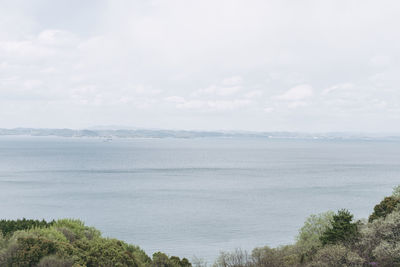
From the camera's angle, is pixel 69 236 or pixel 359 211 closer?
pixel 69 236

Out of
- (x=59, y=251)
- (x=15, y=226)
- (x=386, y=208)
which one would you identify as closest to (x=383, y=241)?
(x=386, y=208)

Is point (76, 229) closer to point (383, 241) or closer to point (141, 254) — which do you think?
point (141, 254)

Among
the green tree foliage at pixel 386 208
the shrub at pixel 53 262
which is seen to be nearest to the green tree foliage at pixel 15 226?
the shrub at pixel 53 262

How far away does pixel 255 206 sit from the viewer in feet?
264

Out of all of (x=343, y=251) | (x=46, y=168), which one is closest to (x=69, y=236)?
(x=343, y=251)

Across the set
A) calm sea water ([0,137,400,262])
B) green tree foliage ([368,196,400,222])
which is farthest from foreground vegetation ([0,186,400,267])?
calm sea water ([0,137,400,262])

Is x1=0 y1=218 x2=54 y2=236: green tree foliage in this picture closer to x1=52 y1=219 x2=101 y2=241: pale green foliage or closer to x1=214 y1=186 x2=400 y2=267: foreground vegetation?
x1=52 y1=219 x2=101 y2=241: pale green foliage

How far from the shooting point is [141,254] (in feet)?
90.9

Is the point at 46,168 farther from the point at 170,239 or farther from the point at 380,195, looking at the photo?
the point at 380,195

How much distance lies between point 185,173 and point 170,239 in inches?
3040

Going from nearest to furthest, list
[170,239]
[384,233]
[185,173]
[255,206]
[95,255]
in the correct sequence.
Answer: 1. [95,255]
2. [384,233]
3. [170,239]
4. [255,206]
5. [185,173]

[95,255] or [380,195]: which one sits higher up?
[95,255]

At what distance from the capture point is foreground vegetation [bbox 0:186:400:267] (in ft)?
68.8

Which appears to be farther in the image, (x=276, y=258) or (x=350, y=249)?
(x=276, y=258)
